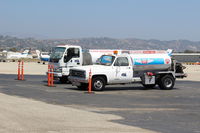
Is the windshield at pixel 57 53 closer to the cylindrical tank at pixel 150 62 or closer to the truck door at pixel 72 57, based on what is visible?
the truck door at pixel 72 57

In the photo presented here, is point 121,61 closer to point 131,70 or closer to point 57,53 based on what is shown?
point 131,70

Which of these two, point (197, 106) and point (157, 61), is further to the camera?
point (157, 61)

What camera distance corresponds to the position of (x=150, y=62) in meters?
23.6

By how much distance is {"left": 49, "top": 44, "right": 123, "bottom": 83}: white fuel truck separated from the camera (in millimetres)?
26406

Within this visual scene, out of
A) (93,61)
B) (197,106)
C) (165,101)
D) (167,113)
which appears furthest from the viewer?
(93,61)

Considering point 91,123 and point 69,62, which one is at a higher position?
point 69,62

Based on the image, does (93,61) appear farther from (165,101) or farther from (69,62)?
(165,101)

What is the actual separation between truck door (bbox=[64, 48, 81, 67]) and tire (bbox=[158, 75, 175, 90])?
584cm

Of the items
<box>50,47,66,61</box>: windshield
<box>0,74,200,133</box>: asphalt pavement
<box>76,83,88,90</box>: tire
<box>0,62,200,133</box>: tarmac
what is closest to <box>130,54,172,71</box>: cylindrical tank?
<box>0,74,200,133</box>: asphalt pavement

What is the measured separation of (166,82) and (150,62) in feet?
5.62

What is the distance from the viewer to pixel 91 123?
11406 mm

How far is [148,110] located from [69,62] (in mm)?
12151

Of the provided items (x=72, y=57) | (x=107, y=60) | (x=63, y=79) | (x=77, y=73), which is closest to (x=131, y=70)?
(x=107, y=60)

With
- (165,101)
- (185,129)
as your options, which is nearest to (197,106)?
(165,101)
